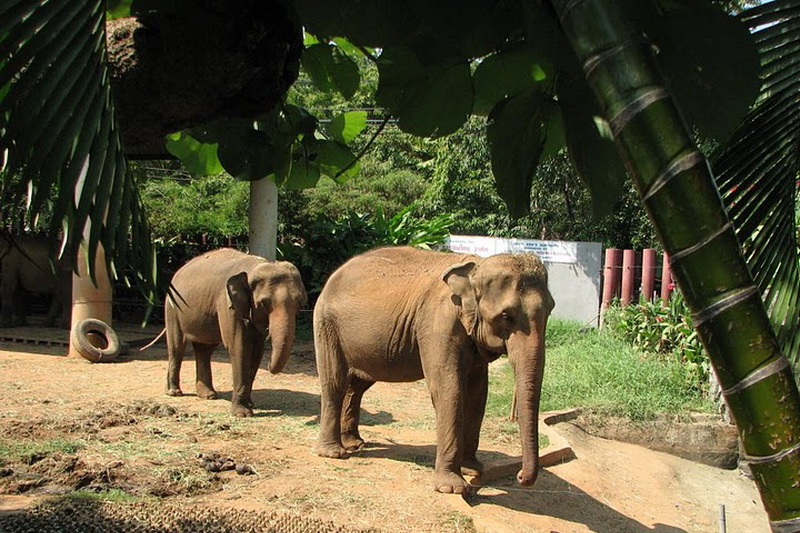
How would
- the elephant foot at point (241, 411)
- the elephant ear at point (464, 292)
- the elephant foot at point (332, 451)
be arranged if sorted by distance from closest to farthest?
the elephant ear at point (464, 292) < the elephant foot at point (332, 451) < the elephant foot at point (241, 411)

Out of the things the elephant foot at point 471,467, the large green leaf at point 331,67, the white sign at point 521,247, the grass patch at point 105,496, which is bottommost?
the grass patch at point 105,496

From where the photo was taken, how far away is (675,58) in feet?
4.06

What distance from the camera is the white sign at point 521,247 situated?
46.1ft

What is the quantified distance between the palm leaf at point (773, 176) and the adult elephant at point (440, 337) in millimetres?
2721

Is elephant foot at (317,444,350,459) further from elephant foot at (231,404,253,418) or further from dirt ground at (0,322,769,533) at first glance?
elephant foot at (231,404,253,418)

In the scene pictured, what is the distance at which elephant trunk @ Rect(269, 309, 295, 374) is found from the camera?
24.2 feet

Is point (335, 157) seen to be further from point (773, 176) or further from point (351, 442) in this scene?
point (351, 442)

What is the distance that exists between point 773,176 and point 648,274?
439 inches

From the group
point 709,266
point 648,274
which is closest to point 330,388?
point 709,266

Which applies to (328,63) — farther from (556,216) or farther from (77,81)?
(556,216)

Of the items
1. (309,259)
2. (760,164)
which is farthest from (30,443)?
(309,259)

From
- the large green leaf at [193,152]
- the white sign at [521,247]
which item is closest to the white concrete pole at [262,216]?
the white sign at [521,247]

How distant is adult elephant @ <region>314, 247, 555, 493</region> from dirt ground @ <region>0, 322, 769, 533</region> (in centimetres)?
41

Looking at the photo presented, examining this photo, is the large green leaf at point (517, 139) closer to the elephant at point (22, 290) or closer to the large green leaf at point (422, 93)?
the large green leaf at point (422, 93)
